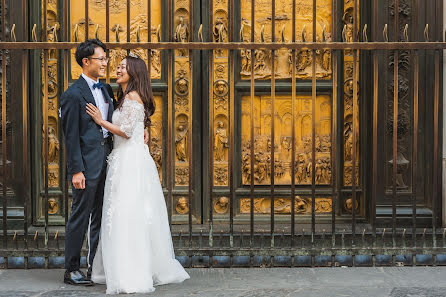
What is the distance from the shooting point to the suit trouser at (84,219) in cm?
693

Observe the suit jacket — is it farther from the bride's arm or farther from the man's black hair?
the man's black hair

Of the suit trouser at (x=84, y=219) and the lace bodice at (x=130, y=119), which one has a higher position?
the lace bodice at (x=130, y=119)

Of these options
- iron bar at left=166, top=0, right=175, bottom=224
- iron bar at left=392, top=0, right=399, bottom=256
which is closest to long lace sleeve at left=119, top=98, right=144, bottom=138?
iron bar at left=166, top=0, right=175, bottom=224

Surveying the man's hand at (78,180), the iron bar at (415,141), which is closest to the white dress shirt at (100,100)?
the man's hand at (78,180)

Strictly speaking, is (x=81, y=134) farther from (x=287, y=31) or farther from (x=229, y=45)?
(x=287, y=31)

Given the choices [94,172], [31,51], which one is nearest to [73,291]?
[94,172]

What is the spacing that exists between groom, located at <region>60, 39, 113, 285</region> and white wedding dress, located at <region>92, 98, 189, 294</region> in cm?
13

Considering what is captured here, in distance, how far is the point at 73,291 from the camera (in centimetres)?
688

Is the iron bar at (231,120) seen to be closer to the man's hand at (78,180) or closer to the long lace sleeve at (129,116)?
the long lace sleeve at (129,116)

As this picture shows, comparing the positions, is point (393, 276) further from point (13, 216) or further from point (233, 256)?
point (13, 216)

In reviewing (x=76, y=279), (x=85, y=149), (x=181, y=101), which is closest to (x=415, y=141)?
(x=181, y=101)

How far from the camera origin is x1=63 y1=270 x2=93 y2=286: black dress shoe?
23.1 ft

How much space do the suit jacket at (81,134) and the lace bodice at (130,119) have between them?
0.19 metres

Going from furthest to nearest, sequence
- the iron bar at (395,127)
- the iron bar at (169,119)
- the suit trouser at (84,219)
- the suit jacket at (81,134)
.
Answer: the iron bar at (395,127)
the iron bar at (169,119)
the suit trouser at (84,219)
the suit jacket at (81,134)
